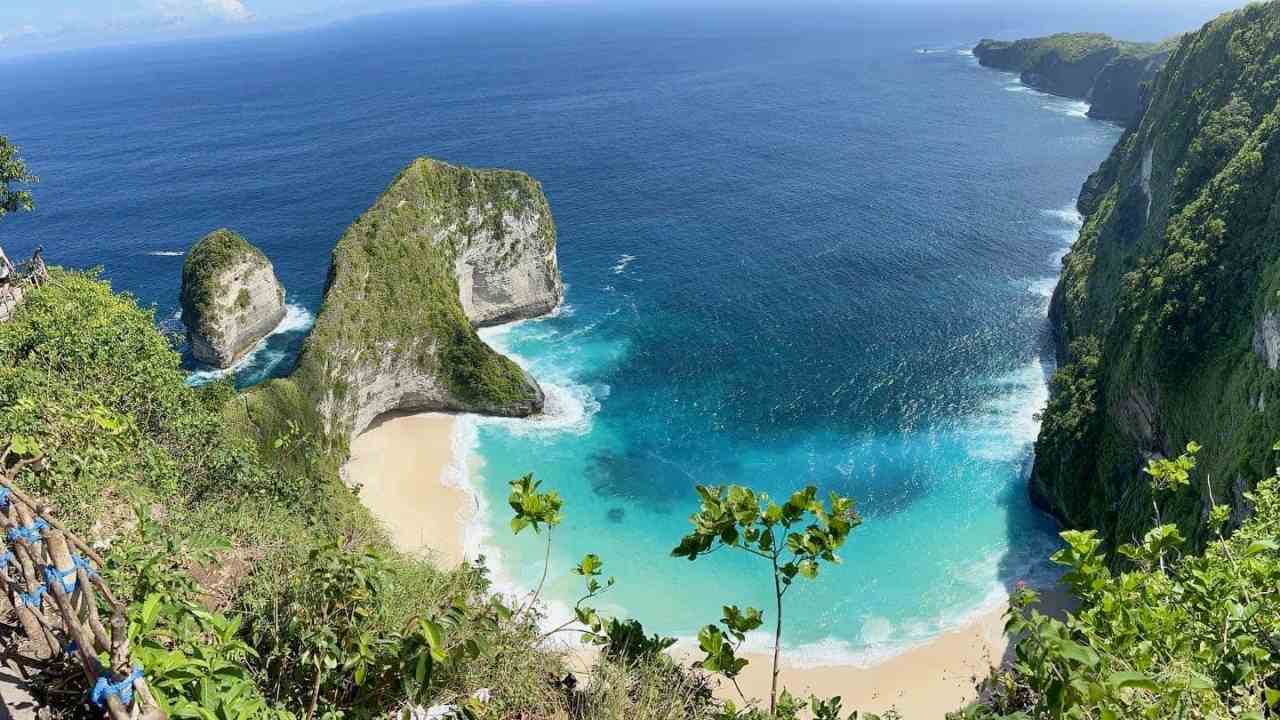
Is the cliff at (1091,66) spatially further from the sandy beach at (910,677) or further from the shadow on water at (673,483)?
the sandy beach at (910,677)

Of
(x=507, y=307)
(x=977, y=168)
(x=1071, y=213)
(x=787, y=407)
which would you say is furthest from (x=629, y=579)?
(x=977, y=168)

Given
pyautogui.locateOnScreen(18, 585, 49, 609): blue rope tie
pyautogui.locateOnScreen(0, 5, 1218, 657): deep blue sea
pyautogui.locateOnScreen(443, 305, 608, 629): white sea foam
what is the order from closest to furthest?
pyautogui.locateOnScreen(18, 585, 49, 609): blue rope tie → pyautogui.locateOnScreen(443, 305, 608, 629): white sea foam → pyautogui.locateOnScreen(0, 5, 1218, 657): deep blue sea

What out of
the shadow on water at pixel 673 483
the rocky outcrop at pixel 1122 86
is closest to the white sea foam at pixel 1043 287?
the shadow on water at pixel 673 483

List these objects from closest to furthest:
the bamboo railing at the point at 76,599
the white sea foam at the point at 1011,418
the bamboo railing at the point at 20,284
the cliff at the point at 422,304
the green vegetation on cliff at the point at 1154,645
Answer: the green vegetation on cliff at the point at 1154,645 < the bamboo railing at the point at 76,599 < the bamboo railing at the point at 20,284 < the cliff at the point at 422,304 < the white sea foam at the point at 1011,418

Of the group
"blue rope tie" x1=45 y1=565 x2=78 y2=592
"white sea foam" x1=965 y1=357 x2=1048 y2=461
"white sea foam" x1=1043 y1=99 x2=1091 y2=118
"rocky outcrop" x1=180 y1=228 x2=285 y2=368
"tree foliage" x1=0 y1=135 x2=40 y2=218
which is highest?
"white sea foam" x1=1043 y1=99 x2=1091 y2=118

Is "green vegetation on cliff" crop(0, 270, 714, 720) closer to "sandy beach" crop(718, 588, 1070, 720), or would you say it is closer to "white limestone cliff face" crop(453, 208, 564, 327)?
"sandy beach" crop(718, 588, 1070, 720)

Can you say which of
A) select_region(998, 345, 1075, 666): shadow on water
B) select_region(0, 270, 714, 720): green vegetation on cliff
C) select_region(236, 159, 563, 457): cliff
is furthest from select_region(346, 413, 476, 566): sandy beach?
select_region(998, 345, 1075, 666): shadow on water

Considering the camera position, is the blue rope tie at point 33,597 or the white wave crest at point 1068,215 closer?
the blue rope tie at point 33,597
